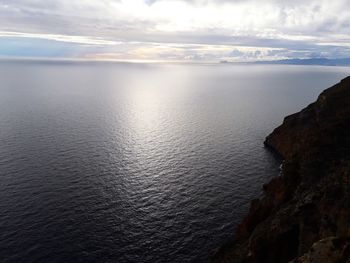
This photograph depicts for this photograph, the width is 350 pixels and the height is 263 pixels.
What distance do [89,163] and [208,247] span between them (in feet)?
164

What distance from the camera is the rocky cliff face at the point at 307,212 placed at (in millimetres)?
38256

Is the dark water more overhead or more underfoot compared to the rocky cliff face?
more underfoot

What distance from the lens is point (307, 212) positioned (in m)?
45.6

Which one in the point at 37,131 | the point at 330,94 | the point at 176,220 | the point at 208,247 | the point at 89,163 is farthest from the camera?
the point at 37,131

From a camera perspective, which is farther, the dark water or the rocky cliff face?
the dark water

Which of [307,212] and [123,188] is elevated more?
[307,212]

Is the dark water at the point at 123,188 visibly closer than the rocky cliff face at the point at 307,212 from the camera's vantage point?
No

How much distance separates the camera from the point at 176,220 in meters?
70.8

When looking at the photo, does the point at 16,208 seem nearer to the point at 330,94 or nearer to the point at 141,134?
the point at 141,134

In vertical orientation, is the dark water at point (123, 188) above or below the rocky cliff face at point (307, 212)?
below

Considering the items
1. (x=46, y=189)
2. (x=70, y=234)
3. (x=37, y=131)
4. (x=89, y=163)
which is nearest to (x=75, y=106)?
(x=37, y=131)

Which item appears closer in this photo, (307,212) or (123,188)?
(307,212)

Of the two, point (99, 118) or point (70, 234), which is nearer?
point (70, 234)

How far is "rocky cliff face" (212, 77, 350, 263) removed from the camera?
38256 mm
